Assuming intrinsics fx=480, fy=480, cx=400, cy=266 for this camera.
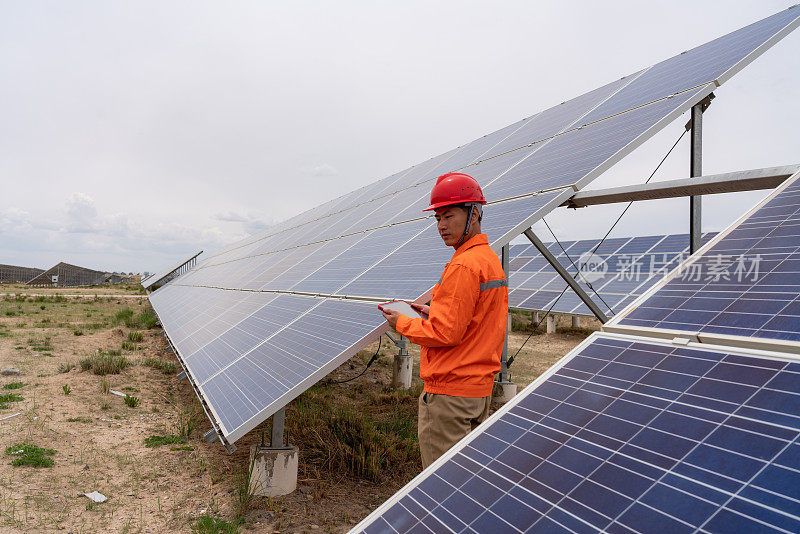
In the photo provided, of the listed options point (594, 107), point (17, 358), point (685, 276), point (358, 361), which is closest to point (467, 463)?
point (685, 276)

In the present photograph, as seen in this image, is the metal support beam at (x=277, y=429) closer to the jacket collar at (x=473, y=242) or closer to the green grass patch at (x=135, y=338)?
the jacket collar at (x=473, y=242)

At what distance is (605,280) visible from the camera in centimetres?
1884

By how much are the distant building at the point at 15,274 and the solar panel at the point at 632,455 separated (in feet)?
254

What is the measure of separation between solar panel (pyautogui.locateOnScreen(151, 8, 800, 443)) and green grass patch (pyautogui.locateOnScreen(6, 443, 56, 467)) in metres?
1.84

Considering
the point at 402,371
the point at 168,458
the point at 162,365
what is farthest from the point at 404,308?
the point at 162,365

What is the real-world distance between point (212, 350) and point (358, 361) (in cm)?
697

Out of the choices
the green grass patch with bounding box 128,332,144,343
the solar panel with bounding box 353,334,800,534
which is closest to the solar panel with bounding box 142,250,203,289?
the green grass patch with bounding box 128,332,144,343

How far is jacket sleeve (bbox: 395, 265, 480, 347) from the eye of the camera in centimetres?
313

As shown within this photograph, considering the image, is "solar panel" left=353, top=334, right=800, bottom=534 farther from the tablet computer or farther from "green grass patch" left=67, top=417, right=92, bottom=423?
"green grass patch" left=67, top=417, right=92, bottom=423

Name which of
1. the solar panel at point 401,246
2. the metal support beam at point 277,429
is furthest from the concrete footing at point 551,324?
the metal support beam at point 277,429

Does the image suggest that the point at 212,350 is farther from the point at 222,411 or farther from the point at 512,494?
the point at 512,494

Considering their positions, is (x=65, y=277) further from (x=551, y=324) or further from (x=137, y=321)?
(x=551, y=324)

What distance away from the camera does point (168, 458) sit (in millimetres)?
6152

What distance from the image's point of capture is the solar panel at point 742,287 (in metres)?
2.15
